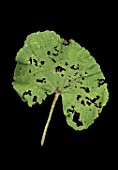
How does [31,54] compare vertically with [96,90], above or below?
above

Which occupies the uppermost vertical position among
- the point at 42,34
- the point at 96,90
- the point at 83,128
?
the point at 42,34

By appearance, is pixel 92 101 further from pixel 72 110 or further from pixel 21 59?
pixel 21 59

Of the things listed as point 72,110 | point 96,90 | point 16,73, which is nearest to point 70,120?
point 72,110

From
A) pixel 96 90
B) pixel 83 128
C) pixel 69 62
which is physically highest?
pixel 69 62

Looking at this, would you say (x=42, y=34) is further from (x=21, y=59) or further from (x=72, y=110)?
(x=72, y=110)

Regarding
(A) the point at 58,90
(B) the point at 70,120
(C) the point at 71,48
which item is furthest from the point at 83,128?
(C) the point at 71,48

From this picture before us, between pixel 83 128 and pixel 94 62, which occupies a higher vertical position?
pixel 94 62
